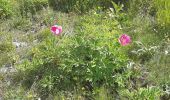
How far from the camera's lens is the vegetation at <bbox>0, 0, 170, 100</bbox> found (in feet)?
15.2

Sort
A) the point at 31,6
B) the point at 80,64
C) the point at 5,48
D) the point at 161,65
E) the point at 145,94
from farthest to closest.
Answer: the point at 31,6 < the point at 5,48 < the point at 161,65 < the point at 80,64 < the point at 145,94


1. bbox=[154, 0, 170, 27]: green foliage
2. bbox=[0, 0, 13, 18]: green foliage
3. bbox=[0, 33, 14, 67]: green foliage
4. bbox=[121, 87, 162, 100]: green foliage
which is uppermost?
bbox=[154, 0, 170, 27]: green foliage

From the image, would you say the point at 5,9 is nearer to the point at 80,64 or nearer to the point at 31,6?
the point at 31,6

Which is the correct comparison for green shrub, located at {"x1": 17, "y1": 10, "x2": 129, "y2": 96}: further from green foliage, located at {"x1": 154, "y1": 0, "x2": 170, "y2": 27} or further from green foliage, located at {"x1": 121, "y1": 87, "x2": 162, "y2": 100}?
green foliage, located at {"x1": 154, "y1": 0, "x2": 170, "y2": 27}

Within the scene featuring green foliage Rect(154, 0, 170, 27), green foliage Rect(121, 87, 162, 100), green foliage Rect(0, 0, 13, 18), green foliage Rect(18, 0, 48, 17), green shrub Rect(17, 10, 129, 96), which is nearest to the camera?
green foliage Rect(121, 87, 162, 100)

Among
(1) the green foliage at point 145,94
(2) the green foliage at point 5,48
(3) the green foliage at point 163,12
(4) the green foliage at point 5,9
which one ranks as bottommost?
(2) the green foliage at point 5,48

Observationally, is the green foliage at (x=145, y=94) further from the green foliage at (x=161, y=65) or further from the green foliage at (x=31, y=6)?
the green foliage at (x=31, y=6)

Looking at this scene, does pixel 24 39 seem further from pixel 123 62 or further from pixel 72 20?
pixel 123 62

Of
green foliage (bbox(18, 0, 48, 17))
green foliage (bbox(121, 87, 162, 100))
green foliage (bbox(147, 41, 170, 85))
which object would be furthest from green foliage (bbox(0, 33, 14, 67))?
green foliage (bbox(147, 41, 170, 85))

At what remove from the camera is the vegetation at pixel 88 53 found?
15.2 ft

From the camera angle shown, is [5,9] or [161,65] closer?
[161,65]

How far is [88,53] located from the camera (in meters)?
4.71

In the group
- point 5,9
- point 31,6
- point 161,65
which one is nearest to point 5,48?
point 5,9

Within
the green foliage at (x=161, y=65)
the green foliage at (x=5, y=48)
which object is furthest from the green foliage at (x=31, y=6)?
the green foliage at (x=161, y=65)
